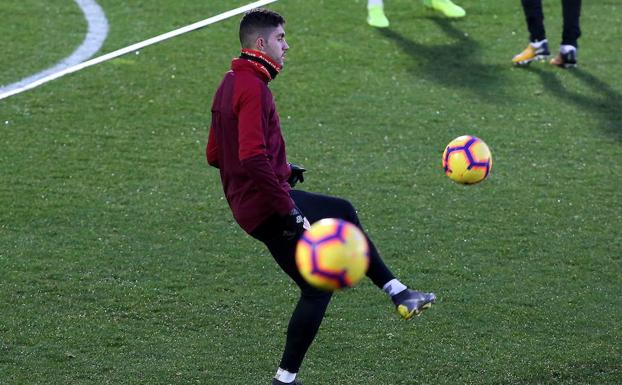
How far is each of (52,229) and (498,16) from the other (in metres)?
6.63

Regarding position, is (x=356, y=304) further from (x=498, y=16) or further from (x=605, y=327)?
(x=498, y=16)

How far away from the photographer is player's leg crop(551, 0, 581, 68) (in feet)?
38.0

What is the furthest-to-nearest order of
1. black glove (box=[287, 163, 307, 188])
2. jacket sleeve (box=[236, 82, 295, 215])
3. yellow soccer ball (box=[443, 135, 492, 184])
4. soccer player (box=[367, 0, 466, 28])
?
soccer player (box=[367, 0, 466, 28]) → yellow soccer ball (box=[443, 135, 492, 184]) → black glove (box=[287, 163, 307, 188]) → jacket sleeve (box=[236, 82, 295, 215])

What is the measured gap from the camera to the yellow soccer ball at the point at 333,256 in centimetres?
539

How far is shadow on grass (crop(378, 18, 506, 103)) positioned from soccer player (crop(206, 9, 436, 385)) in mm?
5319

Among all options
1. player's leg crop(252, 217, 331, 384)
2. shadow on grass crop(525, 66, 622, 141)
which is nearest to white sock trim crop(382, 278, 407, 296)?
player's leg crop(252, 217, 331, 384)

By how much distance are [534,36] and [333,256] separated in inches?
277

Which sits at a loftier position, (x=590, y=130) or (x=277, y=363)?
(x=277, y=363)

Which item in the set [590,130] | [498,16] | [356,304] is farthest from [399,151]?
[498,16]

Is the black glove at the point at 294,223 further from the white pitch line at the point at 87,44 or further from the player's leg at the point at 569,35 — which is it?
the player's leg at the point at 569,35

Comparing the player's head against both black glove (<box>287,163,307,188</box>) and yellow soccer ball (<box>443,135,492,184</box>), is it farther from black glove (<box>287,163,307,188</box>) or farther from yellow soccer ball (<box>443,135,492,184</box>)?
yellow soccer ball (<box>443,135,492,184</box>)

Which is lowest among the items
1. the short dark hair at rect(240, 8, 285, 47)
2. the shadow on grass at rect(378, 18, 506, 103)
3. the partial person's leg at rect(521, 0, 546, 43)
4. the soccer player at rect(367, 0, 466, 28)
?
the shadow on grass at rect(378, 18, 506, 103)

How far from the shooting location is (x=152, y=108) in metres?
10.9

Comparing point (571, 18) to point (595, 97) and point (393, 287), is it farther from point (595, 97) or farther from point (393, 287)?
point (393, 287)
